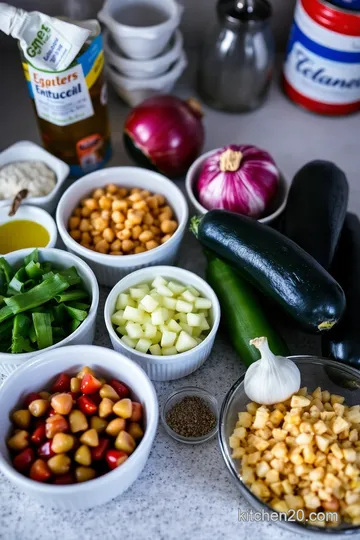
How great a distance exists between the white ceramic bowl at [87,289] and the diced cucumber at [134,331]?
2.5 inches

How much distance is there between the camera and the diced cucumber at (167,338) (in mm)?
982

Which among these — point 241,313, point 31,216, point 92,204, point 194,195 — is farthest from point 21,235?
point 241,313

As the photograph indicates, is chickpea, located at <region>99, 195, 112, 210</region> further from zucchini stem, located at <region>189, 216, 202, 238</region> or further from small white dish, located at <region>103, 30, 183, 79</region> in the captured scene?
small white dish, located at <region>103, 30, 183, 79</region>

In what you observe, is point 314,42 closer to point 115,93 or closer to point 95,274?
point 115,93

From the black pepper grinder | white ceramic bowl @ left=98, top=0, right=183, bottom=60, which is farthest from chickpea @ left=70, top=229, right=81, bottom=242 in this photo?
the black pepper grinder

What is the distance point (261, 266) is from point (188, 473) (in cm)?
36

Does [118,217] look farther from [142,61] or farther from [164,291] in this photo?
[142,61]

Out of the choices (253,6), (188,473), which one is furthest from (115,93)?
(188,473)

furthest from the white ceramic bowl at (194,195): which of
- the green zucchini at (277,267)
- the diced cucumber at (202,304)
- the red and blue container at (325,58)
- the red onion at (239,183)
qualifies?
the red and blue container at (325,58)

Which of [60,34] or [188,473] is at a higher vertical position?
[60,34]

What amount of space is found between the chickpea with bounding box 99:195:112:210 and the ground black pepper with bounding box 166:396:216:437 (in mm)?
424

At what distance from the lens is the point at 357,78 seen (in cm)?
137

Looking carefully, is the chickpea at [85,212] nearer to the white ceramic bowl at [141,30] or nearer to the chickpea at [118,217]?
the chickpea at [118,217]

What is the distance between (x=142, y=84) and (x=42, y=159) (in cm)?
32
